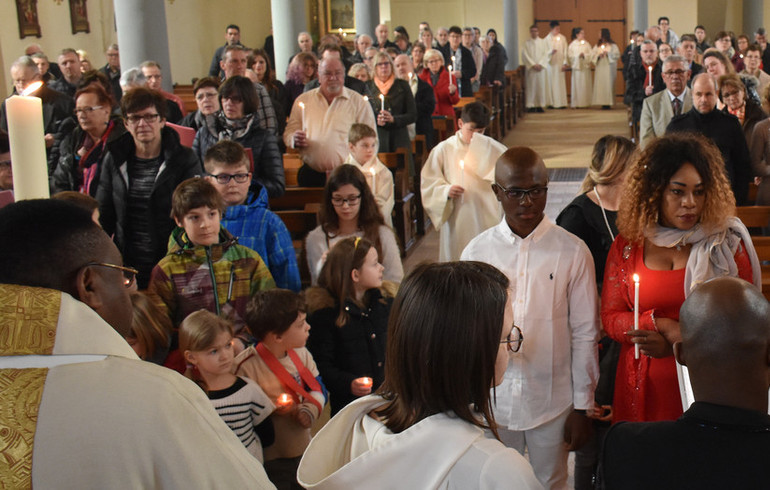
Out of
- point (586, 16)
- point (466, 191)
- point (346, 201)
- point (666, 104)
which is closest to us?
point (346, 201)

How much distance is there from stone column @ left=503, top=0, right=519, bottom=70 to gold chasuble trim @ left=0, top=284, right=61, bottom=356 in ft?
59.8

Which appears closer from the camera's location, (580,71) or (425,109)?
(425,109)

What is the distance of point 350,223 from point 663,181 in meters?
1.92

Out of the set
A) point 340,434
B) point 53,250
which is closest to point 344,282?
point 340,434

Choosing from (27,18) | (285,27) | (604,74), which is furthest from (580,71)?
(27,18)

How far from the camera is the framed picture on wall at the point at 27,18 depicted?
12.9m

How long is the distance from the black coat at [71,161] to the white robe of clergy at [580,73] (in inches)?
623

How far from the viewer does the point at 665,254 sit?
278cm

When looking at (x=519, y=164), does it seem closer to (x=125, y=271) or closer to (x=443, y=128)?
(x=125, y=271)

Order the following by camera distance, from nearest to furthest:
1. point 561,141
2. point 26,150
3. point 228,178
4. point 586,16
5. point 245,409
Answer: point 26,150, point 245,409, point 228,178, point 561,141, point 586,16

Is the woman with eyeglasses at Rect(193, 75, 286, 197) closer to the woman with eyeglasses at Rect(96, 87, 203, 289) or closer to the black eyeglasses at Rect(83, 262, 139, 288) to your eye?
the woman with eyeglasses at Rect(96, 87, 203, 289)

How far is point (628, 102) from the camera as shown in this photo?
12.9m

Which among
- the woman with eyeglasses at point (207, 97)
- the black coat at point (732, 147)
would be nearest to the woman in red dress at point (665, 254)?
the black coat at point (732, 147)

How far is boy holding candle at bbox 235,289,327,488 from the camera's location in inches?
127
